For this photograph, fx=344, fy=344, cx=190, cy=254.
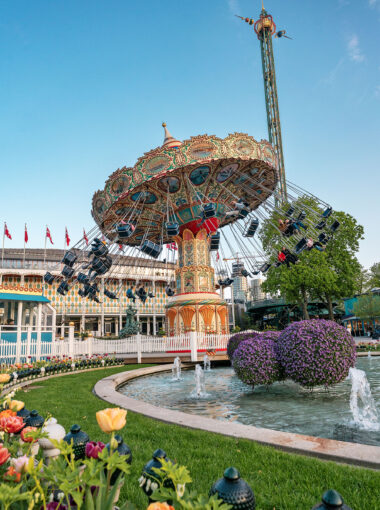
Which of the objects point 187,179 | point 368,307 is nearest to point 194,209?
point 187,179

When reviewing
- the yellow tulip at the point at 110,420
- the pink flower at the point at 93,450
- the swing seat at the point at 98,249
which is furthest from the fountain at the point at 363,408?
the swing seat at the point at 98,249

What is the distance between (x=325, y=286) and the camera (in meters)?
26.7

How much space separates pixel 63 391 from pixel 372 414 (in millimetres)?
7108

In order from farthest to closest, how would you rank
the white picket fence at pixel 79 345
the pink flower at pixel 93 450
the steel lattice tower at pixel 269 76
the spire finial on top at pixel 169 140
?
the steel lattice tower at pixel 269 76 → the spire finial on top at pixel 169 140 → the white picket fence at pixel 79 345 → the pink flower at pixel 93 450

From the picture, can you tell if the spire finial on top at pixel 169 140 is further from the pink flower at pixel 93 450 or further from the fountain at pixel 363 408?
the pink flower at pixel 93 450

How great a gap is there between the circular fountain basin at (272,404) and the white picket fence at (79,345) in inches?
242

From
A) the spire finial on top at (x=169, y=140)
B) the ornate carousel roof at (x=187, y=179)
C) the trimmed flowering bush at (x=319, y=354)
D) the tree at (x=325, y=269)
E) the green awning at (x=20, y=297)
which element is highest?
the spire finial on top at (x=169, y=140)

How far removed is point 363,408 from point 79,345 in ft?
48.5

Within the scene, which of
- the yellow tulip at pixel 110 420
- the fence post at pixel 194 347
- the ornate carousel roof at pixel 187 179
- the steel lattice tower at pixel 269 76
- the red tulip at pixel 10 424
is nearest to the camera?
the yellow tulip at pixel 110 420

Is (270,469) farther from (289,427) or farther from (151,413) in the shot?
(151,413)

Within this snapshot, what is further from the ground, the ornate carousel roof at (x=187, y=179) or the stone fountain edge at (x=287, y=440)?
the ornate carousel roof at (x=187, y=179)

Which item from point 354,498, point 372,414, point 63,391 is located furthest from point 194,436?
point 63,391

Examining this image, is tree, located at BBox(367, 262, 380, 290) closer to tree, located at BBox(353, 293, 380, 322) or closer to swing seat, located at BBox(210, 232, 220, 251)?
tree, located at BBox(353, 293, 380, 322)

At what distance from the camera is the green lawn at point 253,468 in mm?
2805
